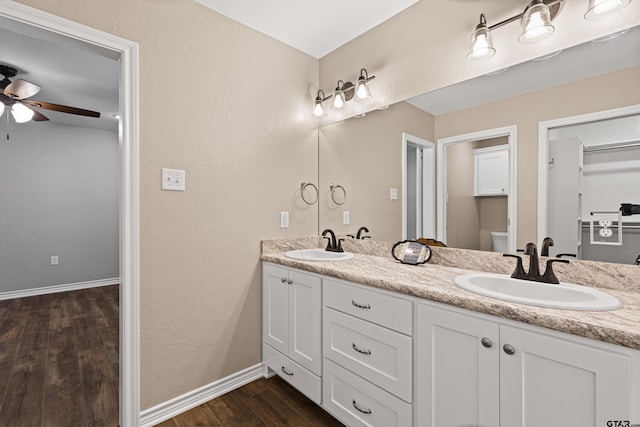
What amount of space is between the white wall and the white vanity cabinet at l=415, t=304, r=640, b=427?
204 inches

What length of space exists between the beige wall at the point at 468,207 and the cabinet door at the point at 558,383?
2.32 feet

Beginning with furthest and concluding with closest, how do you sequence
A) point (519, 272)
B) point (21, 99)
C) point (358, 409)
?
point (21, 99)
point (358, 409)
point (519, 272)

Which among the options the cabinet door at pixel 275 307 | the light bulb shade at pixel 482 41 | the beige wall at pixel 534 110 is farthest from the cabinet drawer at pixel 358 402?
the light bulb shade at pixel 482 41

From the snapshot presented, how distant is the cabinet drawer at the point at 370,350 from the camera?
50.0 inches

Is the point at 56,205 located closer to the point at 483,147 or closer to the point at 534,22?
the point at 483,147

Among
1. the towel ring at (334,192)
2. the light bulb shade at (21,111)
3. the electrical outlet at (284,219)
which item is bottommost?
the electrical outlet at (284,219)

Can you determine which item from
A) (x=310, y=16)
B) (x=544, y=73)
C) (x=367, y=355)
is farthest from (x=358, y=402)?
(x=310, y=16)

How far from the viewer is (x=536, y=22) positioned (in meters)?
1.30

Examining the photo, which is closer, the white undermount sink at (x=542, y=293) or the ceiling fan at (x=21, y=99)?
the white undermount sink at (x=542, y=293)

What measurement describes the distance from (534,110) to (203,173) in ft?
5.93

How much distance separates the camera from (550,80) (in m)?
1.38

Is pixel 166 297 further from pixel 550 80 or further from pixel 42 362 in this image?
pixel 550 80

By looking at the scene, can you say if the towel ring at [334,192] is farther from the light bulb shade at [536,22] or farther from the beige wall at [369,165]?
the light bulb shade at [536,22]

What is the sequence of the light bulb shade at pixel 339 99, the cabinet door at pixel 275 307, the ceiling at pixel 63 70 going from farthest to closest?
the ceiling at pixel 63 70 → the light bulb shade at pixel 339 99 → the cabinet door at pixel 275 307
